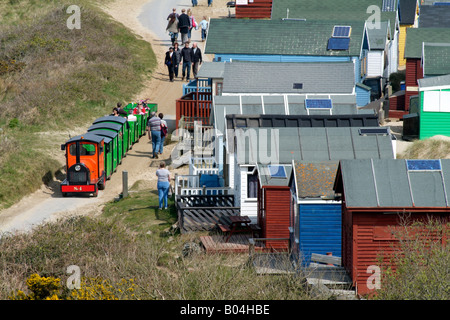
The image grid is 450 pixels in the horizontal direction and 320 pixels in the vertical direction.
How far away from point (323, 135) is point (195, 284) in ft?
31.8

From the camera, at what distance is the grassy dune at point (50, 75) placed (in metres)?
28.4

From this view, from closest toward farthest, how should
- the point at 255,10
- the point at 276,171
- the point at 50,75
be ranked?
the point at 276,171, the point at 50,75, the point at 255,10

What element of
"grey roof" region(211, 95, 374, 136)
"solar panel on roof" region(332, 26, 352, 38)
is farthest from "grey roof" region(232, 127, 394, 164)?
"solar panel on roof" region(332, 26, 352, 38)

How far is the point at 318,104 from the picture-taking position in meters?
29.8

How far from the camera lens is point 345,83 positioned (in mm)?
33094

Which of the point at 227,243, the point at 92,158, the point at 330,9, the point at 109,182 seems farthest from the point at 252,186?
the point at 330,9

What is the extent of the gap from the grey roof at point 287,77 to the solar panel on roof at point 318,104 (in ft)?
9.24

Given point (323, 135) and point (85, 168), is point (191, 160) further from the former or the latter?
point (323, 135)

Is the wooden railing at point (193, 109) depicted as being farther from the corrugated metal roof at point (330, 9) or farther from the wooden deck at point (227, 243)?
the corrugated metal roof at point (330, 9)

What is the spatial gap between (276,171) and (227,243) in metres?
2.50

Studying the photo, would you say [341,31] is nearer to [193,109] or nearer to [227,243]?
[193,109]

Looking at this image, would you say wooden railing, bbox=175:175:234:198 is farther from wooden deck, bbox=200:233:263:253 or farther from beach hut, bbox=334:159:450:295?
beach hut, bbox=334:159:450:295

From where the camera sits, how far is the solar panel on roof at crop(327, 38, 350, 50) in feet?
138

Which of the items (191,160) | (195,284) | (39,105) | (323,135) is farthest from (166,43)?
(195,284)
